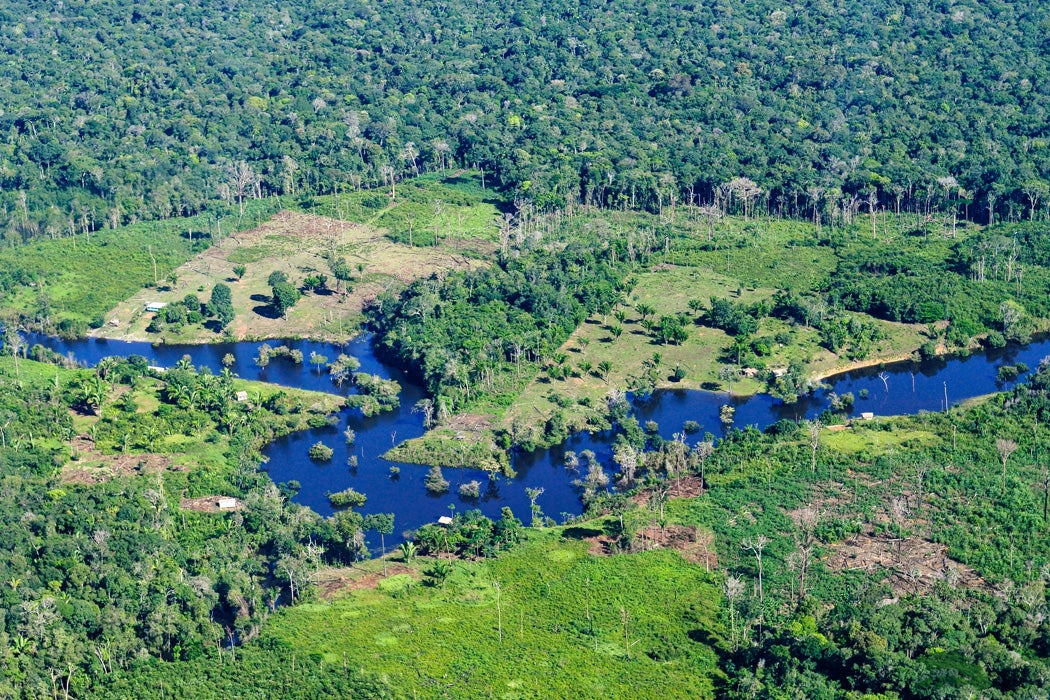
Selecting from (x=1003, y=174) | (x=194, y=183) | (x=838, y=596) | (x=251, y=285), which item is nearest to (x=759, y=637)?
(x=838, y=596)

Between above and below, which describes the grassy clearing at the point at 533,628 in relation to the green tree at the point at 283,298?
below

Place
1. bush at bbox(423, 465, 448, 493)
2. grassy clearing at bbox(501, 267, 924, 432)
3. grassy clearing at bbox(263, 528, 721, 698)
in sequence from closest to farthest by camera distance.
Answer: grassy clearing at bbox(263, 528, 721, 698) < bush at bbox(423, 465, 448, 493) < grassy clearing at bbox(501, 267, 924, 432)

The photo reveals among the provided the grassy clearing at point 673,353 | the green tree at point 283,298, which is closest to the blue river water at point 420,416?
the grassy clearing at point 673,353

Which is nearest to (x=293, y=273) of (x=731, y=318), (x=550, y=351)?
(x=550, y=351)

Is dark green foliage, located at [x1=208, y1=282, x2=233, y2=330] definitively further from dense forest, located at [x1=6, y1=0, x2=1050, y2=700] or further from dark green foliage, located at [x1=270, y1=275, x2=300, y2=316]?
dark green foliage, located at [x1=270, y1=275, x2=300, y2=316]

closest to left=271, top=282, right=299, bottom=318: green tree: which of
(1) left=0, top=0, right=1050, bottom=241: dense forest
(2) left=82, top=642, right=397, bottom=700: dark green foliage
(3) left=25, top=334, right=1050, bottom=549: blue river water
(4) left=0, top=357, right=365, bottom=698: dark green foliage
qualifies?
(3) left=25, top=334, right=1050, bottom=549: blue river water

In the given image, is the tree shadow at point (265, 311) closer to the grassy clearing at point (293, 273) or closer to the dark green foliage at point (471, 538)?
the grassy clearing at point (293, 273)
